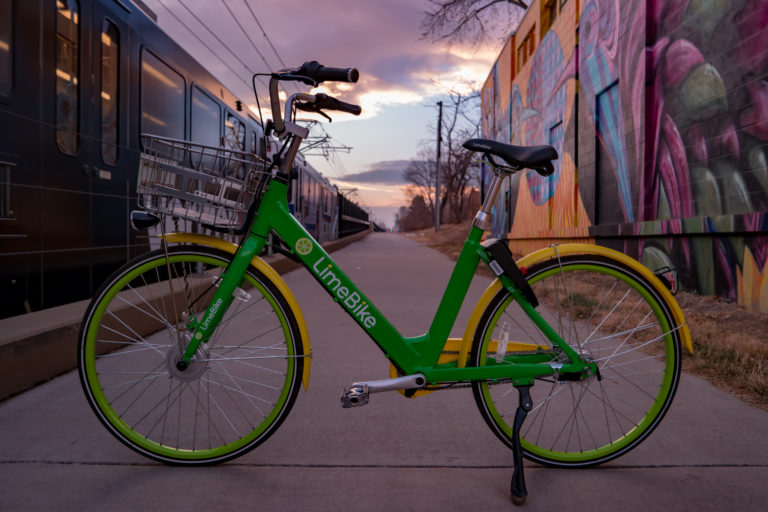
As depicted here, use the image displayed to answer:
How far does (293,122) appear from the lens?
229 centimetres

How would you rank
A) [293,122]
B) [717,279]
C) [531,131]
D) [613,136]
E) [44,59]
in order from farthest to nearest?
[531,131] < [613,136] < [717,279] < [44,59] < [293,122]

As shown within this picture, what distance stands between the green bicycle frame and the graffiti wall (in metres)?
4.04

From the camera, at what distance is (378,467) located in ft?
7.55

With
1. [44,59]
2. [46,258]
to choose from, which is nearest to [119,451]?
[46,258]

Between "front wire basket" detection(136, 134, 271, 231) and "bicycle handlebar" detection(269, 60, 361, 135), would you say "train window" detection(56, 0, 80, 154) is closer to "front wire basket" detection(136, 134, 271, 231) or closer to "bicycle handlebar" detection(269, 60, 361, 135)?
"front wire basket" detection(136, 134, 271, 231)

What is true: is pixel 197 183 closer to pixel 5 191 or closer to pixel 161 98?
pixel 5 191

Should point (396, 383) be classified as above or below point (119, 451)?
above

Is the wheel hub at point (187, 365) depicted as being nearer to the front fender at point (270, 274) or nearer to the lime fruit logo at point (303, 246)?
the front fender at point (270, 274)

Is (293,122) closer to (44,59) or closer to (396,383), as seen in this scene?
(396,383)

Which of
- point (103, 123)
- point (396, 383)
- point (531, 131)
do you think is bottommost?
point (396, 383)

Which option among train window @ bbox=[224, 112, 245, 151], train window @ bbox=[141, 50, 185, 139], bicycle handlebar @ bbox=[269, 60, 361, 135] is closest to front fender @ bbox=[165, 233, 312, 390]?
bicycle handlebar @ bbox=[269, 60, 361, 135]

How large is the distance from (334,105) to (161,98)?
199 inches

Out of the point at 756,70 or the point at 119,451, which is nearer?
the point at 119,451

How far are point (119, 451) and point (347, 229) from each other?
3334 cm
